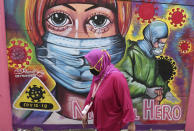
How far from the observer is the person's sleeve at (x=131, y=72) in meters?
2.91

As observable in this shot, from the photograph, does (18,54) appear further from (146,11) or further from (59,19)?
(146,11)

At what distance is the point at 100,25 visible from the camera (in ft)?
9.23

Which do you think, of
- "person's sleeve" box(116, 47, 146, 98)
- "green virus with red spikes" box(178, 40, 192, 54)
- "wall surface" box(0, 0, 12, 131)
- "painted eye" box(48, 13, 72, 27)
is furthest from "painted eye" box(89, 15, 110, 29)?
"wall surface" box(0, 0, 12, 131)

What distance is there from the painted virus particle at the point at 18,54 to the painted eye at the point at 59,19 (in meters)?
0.53

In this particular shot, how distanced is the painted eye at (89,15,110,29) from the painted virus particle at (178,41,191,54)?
116 centimetres

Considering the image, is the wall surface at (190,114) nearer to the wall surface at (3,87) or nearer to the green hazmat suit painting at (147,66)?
the green hazmat suit painting at (147,66)

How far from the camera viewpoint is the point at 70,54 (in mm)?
2879

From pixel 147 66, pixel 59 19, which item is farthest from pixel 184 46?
pixel 59 19

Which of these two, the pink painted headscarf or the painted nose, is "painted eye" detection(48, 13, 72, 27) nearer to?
the painted nose

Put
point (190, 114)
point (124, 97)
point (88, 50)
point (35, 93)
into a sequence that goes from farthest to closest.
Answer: point (190, 114), point (35, 93), point (88, 50), point (124, 97)

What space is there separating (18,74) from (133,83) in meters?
1.79

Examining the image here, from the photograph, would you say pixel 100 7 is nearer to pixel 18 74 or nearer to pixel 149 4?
pixel 149 4

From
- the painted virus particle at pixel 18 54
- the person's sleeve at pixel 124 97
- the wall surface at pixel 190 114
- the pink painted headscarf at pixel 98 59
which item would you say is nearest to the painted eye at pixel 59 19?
the painted virus particle at pixel 18 54

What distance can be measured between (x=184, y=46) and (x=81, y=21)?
1.60 meters
